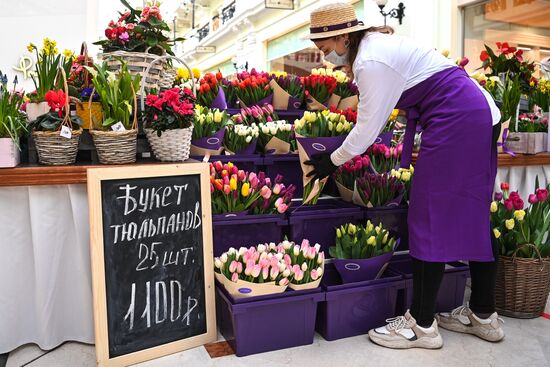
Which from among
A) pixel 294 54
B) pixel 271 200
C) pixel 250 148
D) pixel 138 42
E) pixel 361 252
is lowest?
pixel 361 252

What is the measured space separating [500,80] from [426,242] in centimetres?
179

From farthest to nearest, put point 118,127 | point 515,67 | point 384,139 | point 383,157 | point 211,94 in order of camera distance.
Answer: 1. point 515,67
2. point 211,94
3. point 384,139
4. point 383,157
5. point 118,127

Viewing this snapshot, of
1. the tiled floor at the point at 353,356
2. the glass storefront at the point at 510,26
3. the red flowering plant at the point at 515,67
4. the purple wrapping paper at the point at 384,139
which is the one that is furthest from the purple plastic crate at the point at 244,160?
the glass storefront at the point at 510,26

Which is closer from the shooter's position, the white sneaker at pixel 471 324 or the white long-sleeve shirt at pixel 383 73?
the white long-sleeve shirt at pixel 383 73

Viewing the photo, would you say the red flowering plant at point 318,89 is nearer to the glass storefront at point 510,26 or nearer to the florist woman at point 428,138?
the florist woman at point 428,138

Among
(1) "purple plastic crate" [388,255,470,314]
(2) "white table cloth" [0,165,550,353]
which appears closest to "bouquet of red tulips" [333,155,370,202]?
(1) "purple plastic crate" [388,255,470,314]

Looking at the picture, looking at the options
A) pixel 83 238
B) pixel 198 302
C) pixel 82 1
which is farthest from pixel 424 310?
pixel 82 1

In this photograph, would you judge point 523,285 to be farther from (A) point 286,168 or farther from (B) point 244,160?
(B) point 244,160

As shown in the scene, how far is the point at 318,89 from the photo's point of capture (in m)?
3.04

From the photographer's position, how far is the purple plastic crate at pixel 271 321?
2018mm

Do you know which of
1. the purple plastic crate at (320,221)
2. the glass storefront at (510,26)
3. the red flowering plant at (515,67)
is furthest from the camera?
the glass storefront at (510,26)

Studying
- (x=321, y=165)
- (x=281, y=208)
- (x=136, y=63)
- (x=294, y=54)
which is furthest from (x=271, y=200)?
(x=294, y=54)

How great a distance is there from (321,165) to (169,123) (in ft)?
2.26

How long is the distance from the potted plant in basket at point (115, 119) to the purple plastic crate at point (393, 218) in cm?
116
